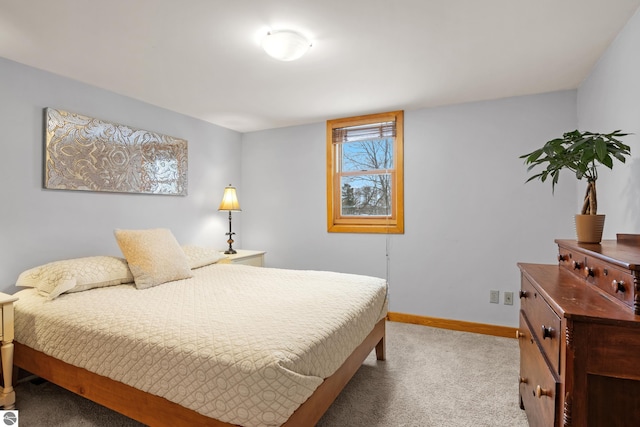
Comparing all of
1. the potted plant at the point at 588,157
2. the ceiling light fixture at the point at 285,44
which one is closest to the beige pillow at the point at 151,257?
the ceiling light fixture at the point at 285,44

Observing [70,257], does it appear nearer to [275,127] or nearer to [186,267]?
[186,267]

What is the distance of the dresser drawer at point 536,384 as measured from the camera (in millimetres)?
1111

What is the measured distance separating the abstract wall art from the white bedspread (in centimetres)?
93

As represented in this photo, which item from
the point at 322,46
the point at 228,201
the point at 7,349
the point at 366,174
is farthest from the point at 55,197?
the point at 366,174

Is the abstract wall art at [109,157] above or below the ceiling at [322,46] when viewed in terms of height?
below

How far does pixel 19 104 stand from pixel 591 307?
336 centimetres

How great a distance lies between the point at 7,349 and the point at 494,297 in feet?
11.9

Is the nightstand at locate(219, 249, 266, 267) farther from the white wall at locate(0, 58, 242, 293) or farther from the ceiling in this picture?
the ceiling

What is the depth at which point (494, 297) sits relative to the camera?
10.0 ft

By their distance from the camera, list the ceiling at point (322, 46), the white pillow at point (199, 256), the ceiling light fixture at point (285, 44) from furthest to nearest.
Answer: the white pillow at point (199, 256), the ceiling light fixture at point (285, 44), the ceiling at point (322, 46)

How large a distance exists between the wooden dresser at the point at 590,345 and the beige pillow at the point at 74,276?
8.16 feet

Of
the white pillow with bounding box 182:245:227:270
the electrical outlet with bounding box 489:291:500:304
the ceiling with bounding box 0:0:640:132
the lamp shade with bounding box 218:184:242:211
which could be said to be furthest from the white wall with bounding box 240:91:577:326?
the white pillow with bounding box 182:245:227:270

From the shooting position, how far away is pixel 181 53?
2162 mm

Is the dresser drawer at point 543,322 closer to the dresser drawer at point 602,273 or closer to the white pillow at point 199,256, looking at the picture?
the dresser drawer at point 602,273
